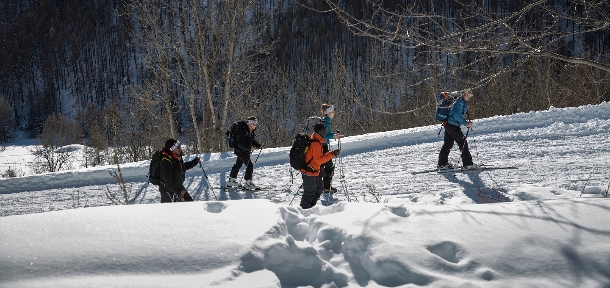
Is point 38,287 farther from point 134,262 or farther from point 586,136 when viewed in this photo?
point 586,136

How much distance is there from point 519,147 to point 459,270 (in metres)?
8.04

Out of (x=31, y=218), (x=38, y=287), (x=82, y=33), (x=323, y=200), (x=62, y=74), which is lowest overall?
(x=323, y=200)

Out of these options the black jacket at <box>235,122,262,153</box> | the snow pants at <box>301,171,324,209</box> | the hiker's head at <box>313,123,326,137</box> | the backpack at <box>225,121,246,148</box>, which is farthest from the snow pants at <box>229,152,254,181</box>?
the hiker's head at <box>313,123,326,137</box>

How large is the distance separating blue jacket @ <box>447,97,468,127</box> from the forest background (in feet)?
2.29

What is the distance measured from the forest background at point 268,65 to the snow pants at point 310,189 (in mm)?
1494

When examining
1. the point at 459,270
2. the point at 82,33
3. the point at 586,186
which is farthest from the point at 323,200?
the point at 82,33

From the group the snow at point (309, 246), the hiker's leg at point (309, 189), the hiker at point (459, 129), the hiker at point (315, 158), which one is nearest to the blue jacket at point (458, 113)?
the hiker at point (459, 129)

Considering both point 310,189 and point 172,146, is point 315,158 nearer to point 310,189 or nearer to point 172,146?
point 310,189

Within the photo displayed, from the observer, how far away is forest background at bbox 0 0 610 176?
5254 millimetres

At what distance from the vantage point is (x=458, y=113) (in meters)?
8.41

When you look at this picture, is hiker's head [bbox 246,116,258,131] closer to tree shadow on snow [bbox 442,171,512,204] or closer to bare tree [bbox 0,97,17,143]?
tree shadow on snow [bbox 442,171,512,204]

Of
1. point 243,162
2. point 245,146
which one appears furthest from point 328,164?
point 243,162

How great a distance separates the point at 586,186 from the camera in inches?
266

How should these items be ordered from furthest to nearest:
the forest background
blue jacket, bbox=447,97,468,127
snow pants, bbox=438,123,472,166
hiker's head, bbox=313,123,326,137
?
snow pants, bbox=438,123,472,166 < blue jacket, bbox=447,97,468,127 < hiker's head, bbox=313,123,326,137 < the forest background
